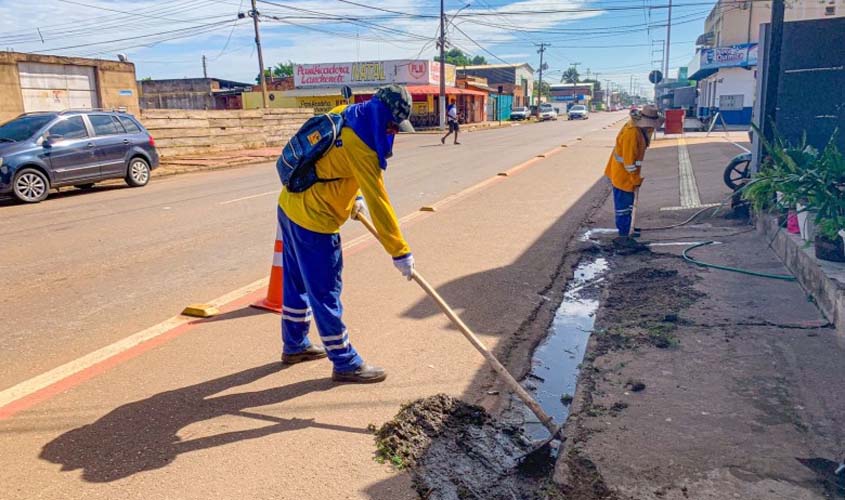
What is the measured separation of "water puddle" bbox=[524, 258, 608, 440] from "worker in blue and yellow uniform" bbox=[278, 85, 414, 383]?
3.35 ft

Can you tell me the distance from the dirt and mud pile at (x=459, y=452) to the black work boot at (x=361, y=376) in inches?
18.3

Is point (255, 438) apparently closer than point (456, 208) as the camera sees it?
Yes

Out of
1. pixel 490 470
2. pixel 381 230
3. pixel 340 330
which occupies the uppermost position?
pixel 381 230

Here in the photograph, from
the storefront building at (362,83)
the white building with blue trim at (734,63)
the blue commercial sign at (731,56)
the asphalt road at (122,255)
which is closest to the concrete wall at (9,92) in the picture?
the asphalt road at (122,255)

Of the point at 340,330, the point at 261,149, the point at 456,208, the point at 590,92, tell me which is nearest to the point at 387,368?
the point at 340,330

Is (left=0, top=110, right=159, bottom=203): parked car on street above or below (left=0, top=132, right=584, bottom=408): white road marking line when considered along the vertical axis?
above

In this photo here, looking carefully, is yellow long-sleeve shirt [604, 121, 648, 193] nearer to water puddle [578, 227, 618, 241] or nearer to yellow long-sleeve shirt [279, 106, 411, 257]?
water puddle [578, 227, 618, 241]

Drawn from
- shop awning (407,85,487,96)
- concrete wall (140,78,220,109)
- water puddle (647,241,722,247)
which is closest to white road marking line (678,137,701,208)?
water puddle (647,241,722,247)

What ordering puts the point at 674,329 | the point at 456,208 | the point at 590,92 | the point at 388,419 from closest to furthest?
the point at 388,419 → the point at 674,329 → the point at 456,208 → the point at 590,92

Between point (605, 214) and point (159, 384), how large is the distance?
294 inches

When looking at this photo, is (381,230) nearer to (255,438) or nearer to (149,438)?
(255,438)

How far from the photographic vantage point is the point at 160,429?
3.43 m

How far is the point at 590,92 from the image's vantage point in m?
129

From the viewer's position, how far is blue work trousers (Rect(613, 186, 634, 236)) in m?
7.56
